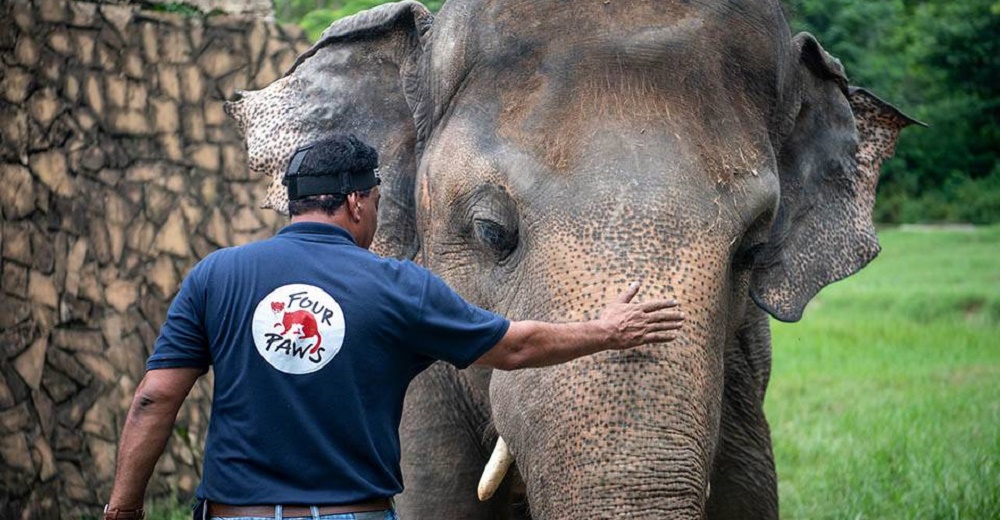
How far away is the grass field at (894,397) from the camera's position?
24.5 ft

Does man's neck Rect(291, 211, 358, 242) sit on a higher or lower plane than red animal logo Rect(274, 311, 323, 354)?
higher

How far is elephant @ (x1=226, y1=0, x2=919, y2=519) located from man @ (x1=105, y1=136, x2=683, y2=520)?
23 cm

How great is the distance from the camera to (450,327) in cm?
344

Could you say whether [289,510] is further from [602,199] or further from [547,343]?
[602,199]

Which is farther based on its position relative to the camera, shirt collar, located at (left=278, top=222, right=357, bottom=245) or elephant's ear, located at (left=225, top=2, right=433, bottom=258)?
elephant's ear, located at (left=225, top=2, right=433, bottom=258)

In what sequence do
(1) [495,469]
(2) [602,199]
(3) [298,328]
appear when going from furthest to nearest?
(1) [495,469] → (2) [602,199] → (3) [298,328]

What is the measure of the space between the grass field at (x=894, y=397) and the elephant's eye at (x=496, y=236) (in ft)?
10.5

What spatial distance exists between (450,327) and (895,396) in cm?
806

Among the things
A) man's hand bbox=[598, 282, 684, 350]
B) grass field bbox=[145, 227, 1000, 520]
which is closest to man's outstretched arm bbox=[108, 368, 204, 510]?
man's hand bbox=[598, 282, 684, 350]

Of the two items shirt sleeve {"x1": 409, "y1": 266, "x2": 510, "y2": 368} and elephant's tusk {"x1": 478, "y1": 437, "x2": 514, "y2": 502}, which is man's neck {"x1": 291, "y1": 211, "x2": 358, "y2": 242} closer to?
shirt sleeve {"x1": 409, "y1": 266, "x2": 510, "y2": 368}

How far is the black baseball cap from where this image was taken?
11.5 ft

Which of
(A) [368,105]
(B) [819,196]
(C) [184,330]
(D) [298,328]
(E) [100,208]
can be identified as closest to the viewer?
(D) [298,328]

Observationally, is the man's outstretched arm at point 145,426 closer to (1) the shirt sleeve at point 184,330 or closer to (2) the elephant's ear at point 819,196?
(1) the shirt sleeve at point 184,330

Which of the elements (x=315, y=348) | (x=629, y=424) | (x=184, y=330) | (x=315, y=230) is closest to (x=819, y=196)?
(x=629, y=424)
